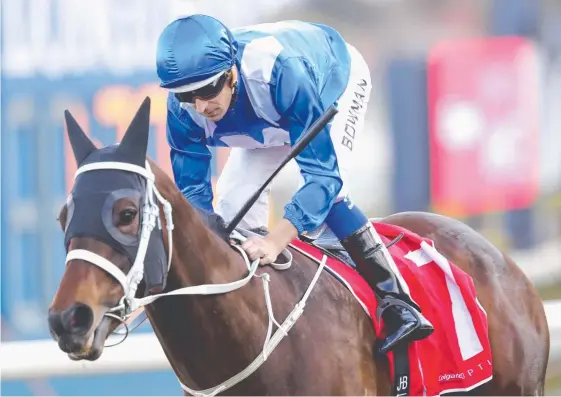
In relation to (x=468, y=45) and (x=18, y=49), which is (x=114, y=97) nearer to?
(x=18, y=49)

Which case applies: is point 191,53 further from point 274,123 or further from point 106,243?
point 106,243

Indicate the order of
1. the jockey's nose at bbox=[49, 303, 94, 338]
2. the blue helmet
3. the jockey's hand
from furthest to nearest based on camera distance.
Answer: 1. the jockey's hand
2. the blue helmet
3. the jockey's nose at bbox=[49, 303, 94, 338]

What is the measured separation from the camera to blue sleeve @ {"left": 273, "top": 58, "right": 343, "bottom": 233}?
2773 mm

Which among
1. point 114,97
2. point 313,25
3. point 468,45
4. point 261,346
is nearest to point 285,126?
point 313,25

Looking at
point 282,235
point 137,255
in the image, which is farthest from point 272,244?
point 137,255

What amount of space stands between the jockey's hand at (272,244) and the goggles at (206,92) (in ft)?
1.20

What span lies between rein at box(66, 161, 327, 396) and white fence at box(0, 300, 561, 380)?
209cm

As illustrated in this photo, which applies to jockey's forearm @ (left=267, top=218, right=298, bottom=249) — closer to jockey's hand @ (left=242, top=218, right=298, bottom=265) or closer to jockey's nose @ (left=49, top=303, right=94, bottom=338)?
jockey's hand @ (left=242, top=218, right=298, bottom=265)

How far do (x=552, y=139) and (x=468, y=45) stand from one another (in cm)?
115

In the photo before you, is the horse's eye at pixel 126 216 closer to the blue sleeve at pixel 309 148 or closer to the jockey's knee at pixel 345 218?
the blue sleeve at pixel 309 148

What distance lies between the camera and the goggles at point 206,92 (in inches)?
106

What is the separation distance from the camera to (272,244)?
2.73 m

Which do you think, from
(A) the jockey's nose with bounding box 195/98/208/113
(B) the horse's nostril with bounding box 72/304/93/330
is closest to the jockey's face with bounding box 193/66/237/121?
(A) the jockey's nose with bounding box 195/98/208/113

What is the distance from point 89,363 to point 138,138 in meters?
2.46
